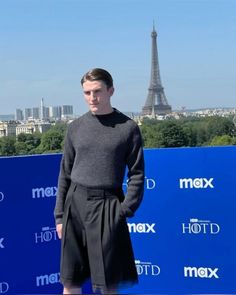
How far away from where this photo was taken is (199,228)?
22.0 feet

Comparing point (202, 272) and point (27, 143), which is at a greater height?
point (202, 272)

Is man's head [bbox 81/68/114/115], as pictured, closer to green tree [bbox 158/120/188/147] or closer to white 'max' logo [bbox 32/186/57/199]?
white 'max' logo [bbox 32/186/57/199]

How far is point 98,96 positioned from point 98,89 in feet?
0.15

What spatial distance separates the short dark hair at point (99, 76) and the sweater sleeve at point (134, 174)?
1.16 feet

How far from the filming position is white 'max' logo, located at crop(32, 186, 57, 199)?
6.70 metres

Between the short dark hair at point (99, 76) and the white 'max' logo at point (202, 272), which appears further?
the white 'max' logo at point (202, 272)

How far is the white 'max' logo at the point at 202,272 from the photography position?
22.0 feet

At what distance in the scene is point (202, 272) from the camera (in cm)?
673

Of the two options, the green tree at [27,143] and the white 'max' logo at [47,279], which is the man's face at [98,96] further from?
the green tree at [27,143]

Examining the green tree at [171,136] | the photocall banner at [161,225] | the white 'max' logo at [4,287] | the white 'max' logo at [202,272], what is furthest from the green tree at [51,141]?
the white 'max' logo at [4,287]

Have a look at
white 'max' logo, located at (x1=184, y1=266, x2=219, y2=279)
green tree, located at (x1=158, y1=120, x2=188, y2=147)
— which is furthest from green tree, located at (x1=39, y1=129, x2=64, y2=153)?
white 'max' logo, located at (x1=184, y1=266, x2=219, y2=279)

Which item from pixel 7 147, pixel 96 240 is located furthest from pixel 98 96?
pixel 7 147

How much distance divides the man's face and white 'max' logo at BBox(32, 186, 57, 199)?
2.25 meters

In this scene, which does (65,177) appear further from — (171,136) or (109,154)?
(171,136)
